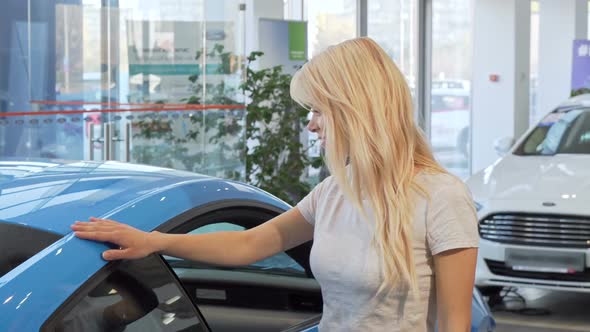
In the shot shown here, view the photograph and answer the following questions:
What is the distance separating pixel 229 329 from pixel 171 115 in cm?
467

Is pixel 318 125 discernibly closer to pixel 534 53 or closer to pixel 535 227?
pixel 535 227

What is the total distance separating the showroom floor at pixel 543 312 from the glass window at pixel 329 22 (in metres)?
7.02

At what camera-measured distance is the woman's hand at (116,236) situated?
191cm

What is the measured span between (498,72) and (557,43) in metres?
1.33

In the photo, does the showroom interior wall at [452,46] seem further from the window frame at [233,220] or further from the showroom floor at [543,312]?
the window frame at [233,220]

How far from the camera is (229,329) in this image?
3133mm

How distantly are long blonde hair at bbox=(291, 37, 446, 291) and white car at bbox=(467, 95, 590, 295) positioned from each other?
4704mm

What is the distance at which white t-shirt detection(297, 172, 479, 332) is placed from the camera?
1.96 meters

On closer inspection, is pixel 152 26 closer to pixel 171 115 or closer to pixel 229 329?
pixel 171 115

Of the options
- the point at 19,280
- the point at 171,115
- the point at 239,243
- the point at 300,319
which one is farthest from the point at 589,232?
the point at 19,280

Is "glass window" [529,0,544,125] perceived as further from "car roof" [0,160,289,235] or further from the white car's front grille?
"car roof" [0,160,289,235]

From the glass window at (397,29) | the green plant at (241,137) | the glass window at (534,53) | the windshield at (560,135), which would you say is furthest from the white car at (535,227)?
the glass window at (534,53)

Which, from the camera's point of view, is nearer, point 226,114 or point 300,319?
point 300,319

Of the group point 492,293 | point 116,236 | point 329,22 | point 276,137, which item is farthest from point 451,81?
point 116,236
